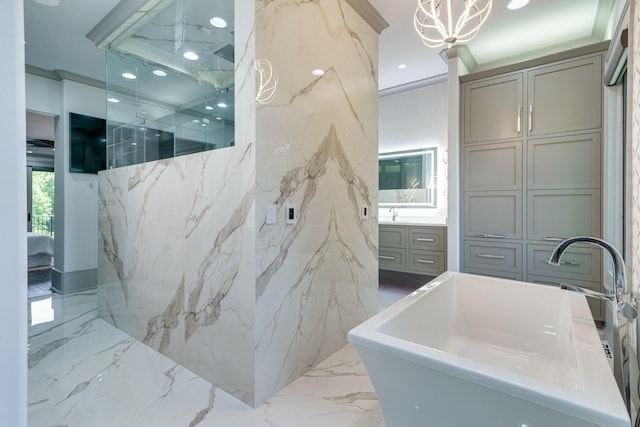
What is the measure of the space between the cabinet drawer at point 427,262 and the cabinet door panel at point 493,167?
988mm

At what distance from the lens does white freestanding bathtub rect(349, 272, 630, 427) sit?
2.81 ft

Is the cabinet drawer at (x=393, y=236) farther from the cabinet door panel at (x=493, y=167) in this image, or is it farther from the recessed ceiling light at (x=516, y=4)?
the recessed ceiling light at (x=516, y=4)

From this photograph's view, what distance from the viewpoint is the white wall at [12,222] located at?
49 cm

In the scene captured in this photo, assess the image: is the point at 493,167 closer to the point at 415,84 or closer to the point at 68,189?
the point at 415,84

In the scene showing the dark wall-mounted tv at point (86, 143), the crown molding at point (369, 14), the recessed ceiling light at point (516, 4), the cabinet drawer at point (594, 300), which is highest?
the recessed ceiling light at point (516, 4)

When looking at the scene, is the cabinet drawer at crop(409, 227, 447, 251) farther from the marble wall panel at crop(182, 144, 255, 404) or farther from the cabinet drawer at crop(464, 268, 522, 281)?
the marble wall panel at crop(182, 144, 255, 404)

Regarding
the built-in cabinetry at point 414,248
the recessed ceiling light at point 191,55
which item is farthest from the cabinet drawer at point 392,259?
the recessed ceiling light at point 191,55

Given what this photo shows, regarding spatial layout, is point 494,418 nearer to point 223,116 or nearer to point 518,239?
point 223,116

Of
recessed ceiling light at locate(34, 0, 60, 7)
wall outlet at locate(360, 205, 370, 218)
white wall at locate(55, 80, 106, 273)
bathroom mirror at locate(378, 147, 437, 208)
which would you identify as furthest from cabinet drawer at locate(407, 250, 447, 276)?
recessed ceiling light at locate(34, 0, 60, 7)

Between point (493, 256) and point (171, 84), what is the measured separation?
3.49m

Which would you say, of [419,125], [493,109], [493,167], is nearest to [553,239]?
[493,167]

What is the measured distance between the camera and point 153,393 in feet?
6.27

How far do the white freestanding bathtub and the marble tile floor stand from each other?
61 cm

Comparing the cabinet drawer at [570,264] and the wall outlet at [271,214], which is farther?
the cabinet drawer at [570,264]
